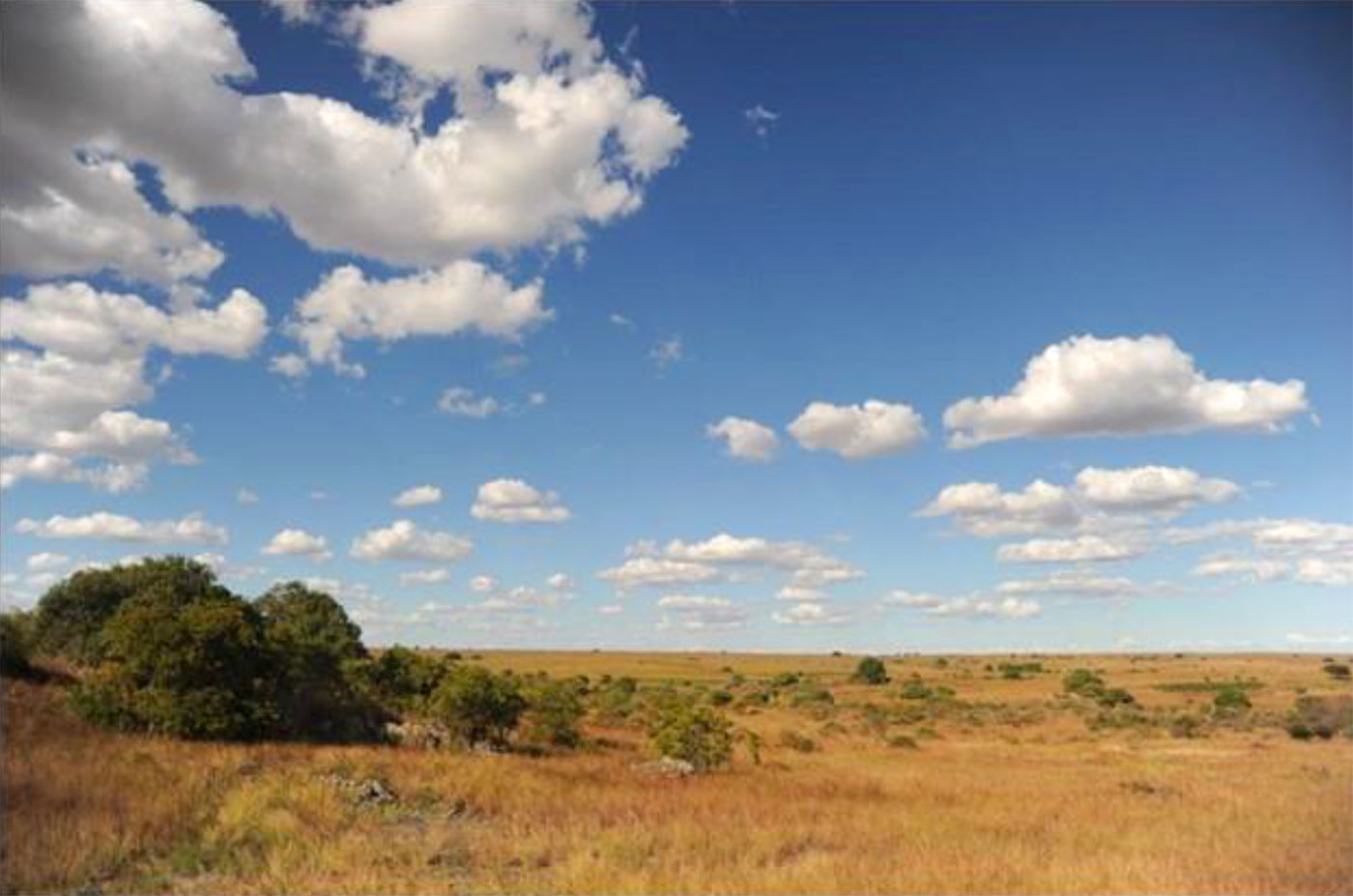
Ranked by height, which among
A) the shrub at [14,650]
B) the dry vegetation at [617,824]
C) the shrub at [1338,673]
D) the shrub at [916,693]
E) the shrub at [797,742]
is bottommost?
the shrub at [797,742]

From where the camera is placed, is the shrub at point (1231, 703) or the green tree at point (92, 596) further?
the shrub at point (1231, 703)

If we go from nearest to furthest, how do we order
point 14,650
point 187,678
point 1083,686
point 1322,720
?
point 187,678, point 14,650, point 1322,720, point 1083,686

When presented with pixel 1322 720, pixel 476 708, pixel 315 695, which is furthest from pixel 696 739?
pixel 1322 720

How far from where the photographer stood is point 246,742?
24297 mm

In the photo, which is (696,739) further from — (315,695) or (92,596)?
(92,596)

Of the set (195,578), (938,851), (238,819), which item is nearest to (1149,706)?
(195,578)

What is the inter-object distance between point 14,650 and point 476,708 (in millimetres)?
11774

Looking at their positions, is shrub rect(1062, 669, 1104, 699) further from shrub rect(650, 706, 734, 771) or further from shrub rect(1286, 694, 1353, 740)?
shrub rect(650, 706, 734, 771)

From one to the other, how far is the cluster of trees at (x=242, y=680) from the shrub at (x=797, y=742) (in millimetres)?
8627

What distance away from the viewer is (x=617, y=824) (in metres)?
15.6

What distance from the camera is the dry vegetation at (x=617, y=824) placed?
1202 centimetres

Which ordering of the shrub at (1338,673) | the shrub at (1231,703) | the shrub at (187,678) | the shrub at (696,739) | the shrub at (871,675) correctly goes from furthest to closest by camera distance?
the shrub at (871,675) → the shrub at (1338,673) → the shrub at (1231,703) → the shrub at (696,739) → the shrub at (187,678)

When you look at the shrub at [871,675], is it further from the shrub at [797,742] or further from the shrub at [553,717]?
the shrub at [553,717]

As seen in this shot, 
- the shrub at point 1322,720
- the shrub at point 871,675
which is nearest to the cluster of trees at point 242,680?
the shrub at point 1322,720
